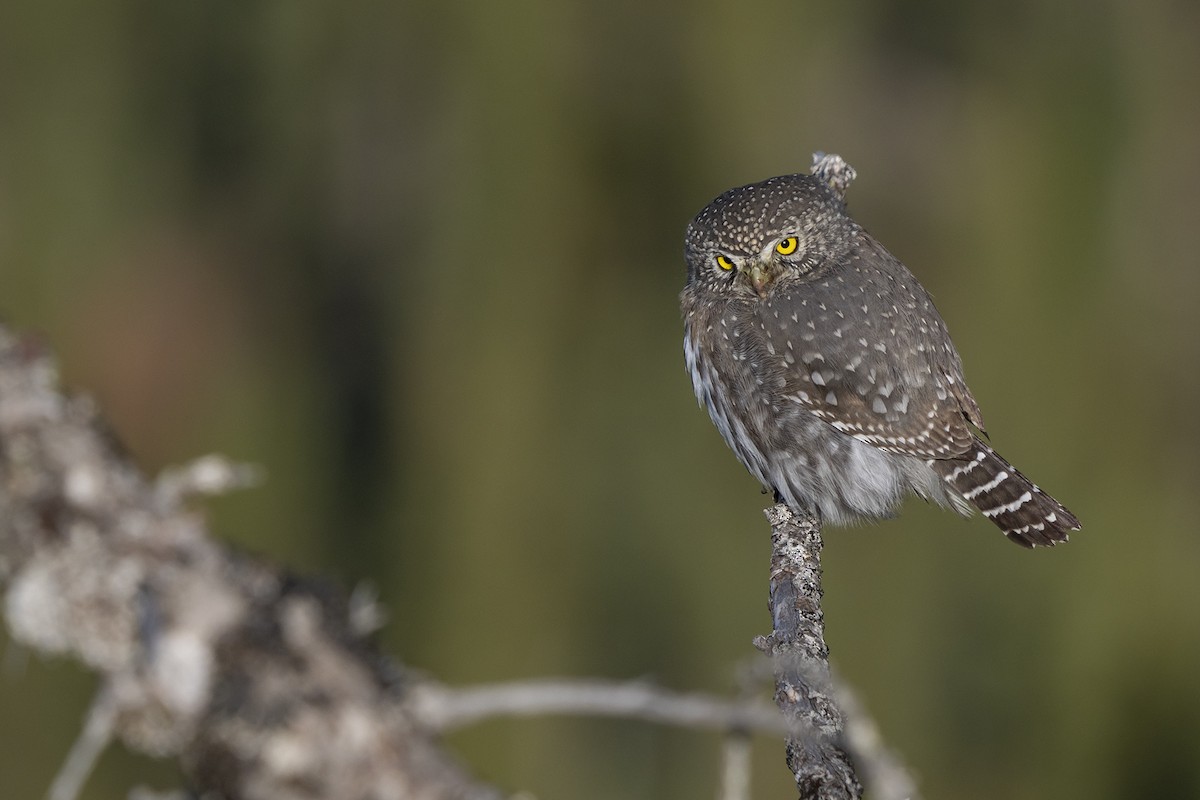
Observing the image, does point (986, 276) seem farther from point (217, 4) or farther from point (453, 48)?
point (217, 4)

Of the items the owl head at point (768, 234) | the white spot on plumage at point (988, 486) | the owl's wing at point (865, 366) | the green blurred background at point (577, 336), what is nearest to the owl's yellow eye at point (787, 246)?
the owl head at point (768, 234)

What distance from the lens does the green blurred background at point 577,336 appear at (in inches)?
233

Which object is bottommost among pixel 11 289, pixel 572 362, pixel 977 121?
pixel 11 289

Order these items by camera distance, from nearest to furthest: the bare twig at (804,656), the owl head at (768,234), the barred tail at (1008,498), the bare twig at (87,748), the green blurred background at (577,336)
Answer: the bare twig at (87,748)
the bare twig at (804,656)
the barred tail at (1008,498)
the owl head at (768,234)
the green blurred background at (577,336)

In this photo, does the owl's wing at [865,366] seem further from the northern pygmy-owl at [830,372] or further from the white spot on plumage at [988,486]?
the white spot on plumage at [988,486]

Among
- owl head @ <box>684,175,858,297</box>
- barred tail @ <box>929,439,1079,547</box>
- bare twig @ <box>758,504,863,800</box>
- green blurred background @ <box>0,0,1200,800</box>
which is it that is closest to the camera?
bare twig @ <box>758,504,863,800</box>

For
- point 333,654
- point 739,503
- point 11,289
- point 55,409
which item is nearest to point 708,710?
point 333,654

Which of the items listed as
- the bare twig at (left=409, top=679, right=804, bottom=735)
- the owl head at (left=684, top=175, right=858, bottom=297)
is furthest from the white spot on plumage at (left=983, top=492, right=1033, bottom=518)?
the bare twig at (left=409, top=679, right=804, bottom=735)

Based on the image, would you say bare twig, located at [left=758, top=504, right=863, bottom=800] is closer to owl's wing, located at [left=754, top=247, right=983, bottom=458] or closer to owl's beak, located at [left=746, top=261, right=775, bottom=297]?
owl's wing, located at [left=754, top=247, right=983, bottom=458]

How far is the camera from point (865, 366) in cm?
346

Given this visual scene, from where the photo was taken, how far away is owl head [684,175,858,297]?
3605 mm

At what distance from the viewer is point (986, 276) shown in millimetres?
6434

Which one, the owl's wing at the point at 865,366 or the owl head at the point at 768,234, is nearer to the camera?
the owl's wing at the point at 865,366

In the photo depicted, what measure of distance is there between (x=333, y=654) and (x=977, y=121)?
6.37 m
